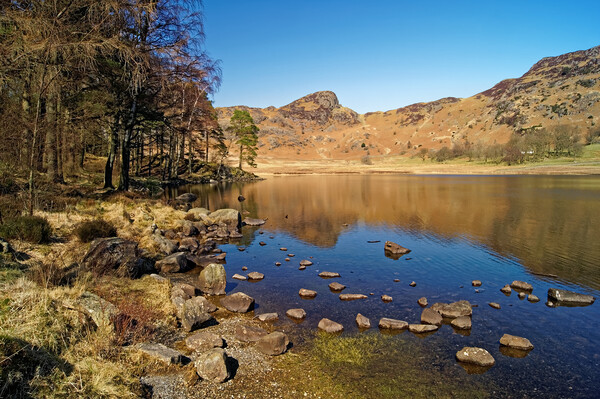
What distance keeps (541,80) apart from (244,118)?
145m

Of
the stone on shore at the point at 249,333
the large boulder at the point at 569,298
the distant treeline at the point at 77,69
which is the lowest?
the large boulder at the point at 569,298

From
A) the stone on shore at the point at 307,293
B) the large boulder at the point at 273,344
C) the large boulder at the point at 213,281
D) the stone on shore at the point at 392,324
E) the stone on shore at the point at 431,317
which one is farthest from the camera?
the large boulder at the point at 213,281

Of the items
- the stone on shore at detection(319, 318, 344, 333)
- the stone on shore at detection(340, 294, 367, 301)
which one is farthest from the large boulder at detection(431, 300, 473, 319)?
the stone on shore at detection(319, 318, 344, 333)

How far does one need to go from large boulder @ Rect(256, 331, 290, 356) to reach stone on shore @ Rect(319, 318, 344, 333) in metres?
1.33

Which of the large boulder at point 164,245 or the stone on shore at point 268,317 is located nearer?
the stone on shore at point 268,317

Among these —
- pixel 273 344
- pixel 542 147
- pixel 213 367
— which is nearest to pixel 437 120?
pixel 542 147

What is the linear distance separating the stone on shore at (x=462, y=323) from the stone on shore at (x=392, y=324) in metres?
1.34

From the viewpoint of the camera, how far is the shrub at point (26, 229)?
10.5 metres

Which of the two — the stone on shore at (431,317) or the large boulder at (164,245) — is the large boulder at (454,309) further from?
the large boulder at (164,245)

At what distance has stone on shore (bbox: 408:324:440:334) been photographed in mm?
8345

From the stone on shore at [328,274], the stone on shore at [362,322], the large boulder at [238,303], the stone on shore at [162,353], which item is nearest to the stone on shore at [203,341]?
the stone on shore at [162,353]

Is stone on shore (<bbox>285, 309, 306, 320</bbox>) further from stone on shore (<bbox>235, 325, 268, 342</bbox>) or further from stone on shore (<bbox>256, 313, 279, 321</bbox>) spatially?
stone on shore (<bbox>235, 325, 268, 342</bbox>)

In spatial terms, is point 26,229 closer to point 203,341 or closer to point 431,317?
point 203,341

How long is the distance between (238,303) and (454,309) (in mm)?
6284
